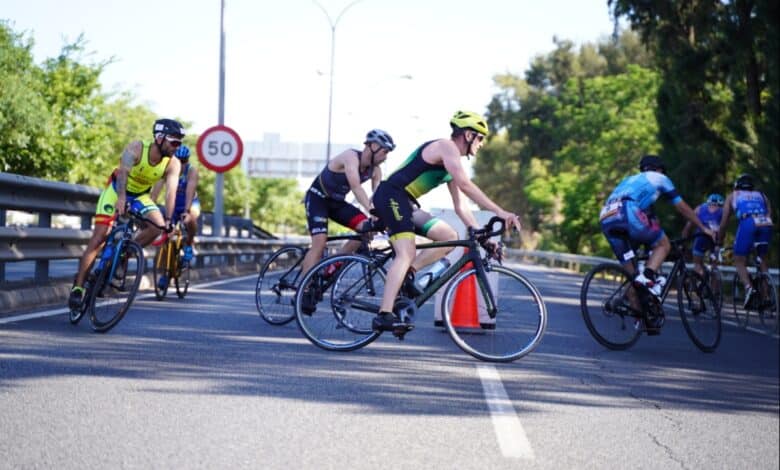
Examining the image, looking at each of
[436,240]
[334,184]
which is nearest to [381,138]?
[436,240]

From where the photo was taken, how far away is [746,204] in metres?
13.9

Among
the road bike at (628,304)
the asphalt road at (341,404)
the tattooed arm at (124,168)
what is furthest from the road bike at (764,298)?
the tattooed arm at (124,168)

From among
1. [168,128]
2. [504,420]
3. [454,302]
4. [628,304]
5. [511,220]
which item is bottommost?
[504,420]

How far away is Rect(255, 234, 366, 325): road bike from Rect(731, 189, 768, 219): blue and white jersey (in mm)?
5763

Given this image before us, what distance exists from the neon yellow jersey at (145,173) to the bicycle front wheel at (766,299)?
28.6 ft

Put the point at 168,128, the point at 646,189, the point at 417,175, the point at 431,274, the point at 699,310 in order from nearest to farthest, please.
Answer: the point at 417,175 < the point at 431,274 < the point at 646,189 < the point at 168,128 < the point at 699,310

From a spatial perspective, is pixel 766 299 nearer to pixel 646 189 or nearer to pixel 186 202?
pixel 186 202

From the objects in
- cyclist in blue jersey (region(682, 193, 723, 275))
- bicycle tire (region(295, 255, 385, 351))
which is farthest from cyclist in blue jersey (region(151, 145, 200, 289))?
cyclist in blue jersey (region(682, 193, 723, 275))

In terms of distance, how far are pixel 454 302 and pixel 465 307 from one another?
32cm

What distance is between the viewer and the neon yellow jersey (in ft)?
30.2

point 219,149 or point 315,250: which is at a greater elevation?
point 219,149

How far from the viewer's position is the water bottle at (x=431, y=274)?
21.7ft

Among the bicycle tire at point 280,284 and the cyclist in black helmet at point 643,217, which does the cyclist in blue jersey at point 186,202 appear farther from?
the cyclist in black helmet at point 643,217

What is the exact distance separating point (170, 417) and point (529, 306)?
2.04 meters
